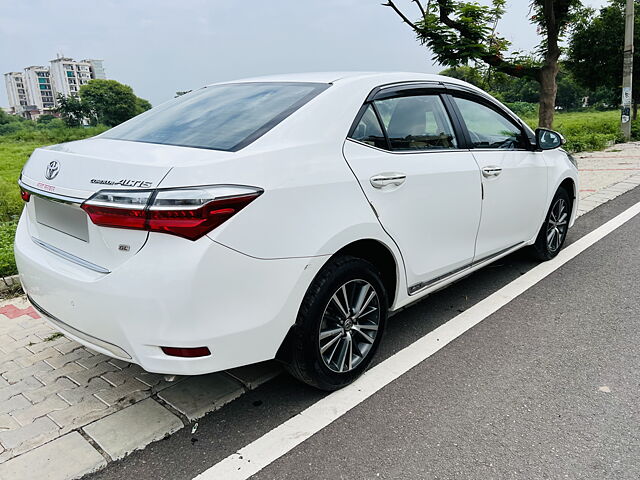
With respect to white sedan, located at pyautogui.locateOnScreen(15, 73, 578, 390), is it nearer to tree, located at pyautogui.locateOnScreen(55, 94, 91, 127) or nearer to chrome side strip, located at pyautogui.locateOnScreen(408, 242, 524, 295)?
chrome side strip, located at pyautogui.locateOnScreen(408, 242, 524, 295)

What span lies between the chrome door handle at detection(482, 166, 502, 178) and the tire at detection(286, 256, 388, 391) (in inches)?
47.4

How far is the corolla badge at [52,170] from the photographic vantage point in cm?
244

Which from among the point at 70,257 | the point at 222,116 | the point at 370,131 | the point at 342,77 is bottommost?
the point at 70,257

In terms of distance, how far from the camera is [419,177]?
298 centimetres

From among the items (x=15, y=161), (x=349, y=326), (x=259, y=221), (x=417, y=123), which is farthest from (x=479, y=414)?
(x=15, y=161)

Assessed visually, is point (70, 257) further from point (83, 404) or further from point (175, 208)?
point (83, 404)

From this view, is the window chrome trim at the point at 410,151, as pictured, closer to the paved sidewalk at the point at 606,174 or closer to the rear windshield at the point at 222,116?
the rear windshield at the point at 222,116

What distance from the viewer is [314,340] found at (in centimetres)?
251

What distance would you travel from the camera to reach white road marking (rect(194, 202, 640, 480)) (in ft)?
7.43

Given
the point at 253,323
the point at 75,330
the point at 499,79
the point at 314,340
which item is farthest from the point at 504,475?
the point at 499,79

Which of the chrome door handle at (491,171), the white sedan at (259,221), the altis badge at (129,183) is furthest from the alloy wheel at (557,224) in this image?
the altis badge at (129,183)

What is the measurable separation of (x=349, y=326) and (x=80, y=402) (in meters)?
1.47

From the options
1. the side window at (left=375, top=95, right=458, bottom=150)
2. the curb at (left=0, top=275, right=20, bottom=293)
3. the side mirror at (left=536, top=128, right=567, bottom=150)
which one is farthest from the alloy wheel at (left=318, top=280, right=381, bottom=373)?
the curb at (left=0, top=275, right=20, bottom=293)

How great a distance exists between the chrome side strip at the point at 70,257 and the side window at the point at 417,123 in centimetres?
166
